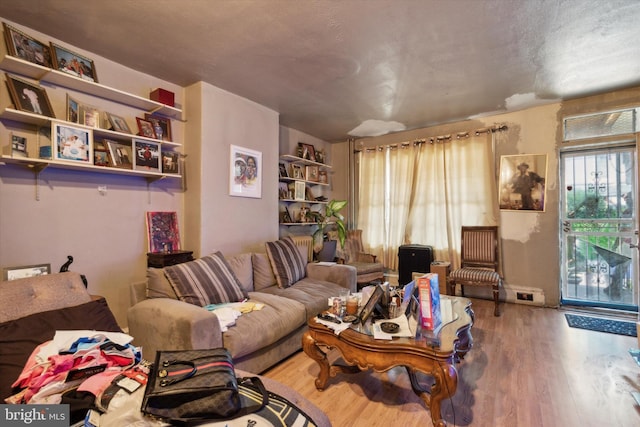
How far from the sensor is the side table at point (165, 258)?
261 centimetres

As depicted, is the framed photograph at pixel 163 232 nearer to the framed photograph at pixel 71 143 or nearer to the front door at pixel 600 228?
the framed photograph at pixel 71 143

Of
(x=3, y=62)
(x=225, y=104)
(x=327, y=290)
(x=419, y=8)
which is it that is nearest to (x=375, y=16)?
(x=419, y=8)

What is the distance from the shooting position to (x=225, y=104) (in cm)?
315

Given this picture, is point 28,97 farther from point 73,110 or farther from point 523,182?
point 523,182

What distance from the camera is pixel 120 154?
248cm

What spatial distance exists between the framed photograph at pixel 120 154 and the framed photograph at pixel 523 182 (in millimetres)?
4489

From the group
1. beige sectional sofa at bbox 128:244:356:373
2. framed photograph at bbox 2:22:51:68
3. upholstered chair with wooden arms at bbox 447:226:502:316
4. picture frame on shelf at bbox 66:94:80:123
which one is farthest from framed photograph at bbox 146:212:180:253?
upholstered chair with wooden arms at bbox 447:226:502:316

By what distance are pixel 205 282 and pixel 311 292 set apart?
1.01 m

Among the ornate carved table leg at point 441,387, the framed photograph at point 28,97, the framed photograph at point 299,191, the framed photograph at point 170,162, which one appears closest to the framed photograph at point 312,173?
the framed photograph at point 299,191

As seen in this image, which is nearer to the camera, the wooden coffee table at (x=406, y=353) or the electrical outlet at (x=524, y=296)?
the wooden coffee table at (x=406, y=353)

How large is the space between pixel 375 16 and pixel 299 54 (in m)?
0.73

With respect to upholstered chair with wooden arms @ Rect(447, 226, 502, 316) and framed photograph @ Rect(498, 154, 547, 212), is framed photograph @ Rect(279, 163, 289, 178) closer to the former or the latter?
upholstered chair with wooden arms @ Rect(447, 226, 502, 316)

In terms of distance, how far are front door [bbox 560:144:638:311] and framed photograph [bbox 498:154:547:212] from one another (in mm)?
286

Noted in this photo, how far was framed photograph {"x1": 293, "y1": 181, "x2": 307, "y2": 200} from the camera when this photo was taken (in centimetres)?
441
